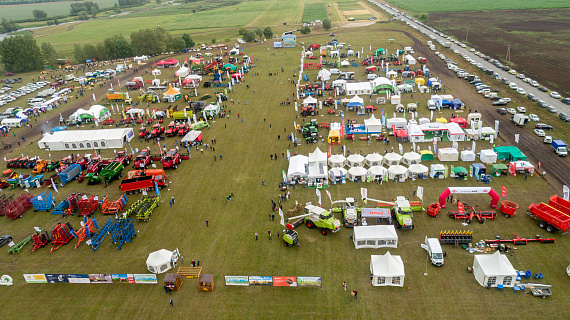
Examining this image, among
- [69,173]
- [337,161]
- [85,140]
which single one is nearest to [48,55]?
[85,140]

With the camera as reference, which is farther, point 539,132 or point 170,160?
point 539,132

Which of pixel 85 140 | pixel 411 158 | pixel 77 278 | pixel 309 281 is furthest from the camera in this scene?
pixel 85 140

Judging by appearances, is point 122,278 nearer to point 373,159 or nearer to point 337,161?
point 337,161

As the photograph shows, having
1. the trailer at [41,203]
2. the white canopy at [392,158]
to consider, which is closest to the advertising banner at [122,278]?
the trailer at [41,203]

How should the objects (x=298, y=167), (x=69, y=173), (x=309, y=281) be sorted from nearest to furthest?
(x=309, y=281) → (x=298, y=167) → (x=69, y=173)

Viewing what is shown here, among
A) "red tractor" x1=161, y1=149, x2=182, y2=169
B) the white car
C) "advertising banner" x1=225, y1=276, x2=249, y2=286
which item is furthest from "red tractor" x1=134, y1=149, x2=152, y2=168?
the white car

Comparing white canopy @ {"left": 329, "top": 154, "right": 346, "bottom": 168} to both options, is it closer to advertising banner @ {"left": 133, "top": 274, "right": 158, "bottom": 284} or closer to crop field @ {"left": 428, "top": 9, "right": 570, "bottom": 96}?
advertising banner @ {"left": 133, "top": 274, "right": 158, "bottom": 284}

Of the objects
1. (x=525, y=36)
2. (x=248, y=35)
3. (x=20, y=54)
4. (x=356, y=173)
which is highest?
(x=20, y=54)
